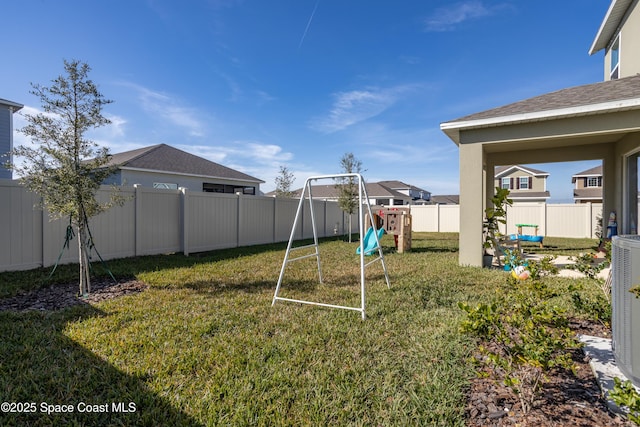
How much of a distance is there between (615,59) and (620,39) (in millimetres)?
1044

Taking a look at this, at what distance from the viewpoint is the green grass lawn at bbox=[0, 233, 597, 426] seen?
1.96m

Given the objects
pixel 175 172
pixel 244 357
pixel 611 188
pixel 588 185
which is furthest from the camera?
pixel 588 185

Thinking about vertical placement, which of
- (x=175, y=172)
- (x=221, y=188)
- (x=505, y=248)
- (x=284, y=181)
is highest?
(x=284, y=181)

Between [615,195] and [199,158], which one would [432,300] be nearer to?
[615,195]

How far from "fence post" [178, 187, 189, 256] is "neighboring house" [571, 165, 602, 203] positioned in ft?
108

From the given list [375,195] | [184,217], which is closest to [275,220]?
[184,217]

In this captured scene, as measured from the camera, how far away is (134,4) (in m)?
6.60

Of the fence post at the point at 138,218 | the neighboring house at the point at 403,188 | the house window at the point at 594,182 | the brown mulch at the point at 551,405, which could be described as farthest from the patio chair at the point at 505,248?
the neighboring house at the point at 403,188

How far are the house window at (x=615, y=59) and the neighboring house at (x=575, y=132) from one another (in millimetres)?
37

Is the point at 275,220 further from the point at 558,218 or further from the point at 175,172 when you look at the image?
the point at 558,218

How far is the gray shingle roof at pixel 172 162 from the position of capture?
14859 millimetres

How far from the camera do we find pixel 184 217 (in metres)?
8.28

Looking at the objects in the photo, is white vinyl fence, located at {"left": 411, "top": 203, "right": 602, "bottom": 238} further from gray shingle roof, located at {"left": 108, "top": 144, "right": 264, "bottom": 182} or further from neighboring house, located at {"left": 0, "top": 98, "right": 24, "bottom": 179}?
neighboring house, located at {"left": 0, "top": 98, "right": 24, "bottom": 179}

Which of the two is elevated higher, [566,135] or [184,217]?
[566,135]
